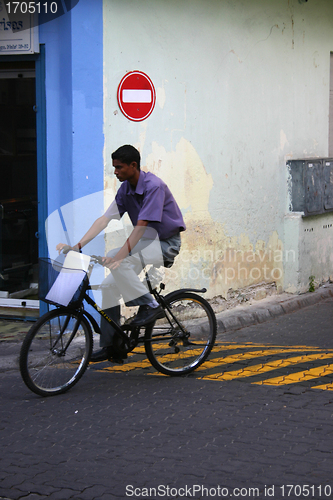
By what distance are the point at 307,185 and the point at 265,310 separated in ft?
6.70

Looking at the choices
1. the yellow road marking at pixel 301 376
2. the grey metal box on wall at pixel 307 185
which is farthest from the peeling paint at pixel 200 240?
the yellow road marking at pixel 301 376

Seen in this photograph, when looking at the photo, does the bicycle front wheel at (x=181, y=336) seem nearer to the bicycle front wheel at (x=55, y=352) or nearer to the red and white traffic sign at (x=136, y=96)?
the bicycle front wheel at (x=55, y=352)

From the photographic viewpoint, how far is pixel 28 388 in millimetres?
4984

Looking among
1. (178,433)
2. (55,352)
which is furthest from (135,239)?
(178,433)

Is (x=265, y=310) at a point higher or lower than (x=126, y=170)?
lower

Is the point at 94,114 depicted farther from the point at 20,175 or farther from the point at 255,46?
the point at 255,46

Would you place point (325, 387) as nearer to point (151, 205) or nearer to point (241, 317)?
point (151, 205)

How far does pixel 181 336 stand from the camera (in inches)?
218

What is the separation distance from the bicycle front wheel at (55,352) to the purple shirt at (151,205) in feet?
3.10

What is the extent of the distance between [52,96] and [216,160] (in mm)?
2254

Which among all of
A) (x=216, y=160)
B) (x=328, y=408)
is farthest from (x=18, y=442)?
(x=216, y=160)

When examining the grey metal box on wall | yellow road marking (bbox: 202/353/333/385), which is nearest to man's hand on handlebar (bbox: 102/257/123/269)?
yellow road marking (bbox: 202/353/333/385)

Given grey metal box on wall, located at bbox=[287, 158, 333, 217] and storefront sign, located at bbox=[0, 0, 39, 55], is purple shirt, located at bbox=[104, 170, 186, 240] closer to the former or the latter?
storefront sign, located at bbox=[0, 0, 39, 55]

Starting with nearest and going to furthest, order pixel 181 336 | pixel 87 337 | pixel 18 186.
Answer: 1. pixel 87 337
2. pixel 181 336
3. pixel 18 186
